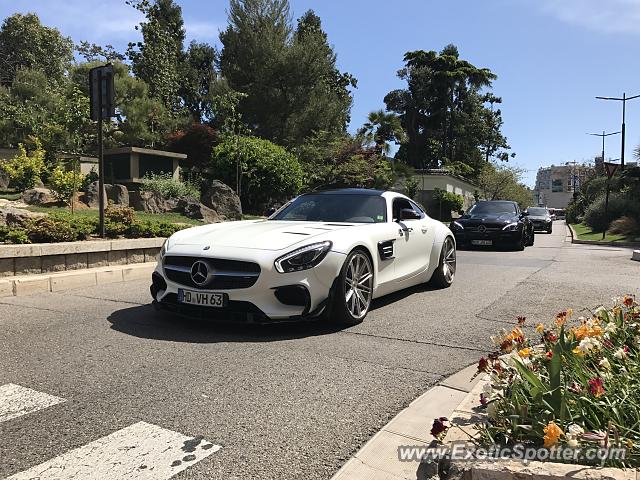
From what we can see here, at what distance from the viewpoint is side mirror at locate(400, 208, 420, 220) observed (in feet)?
21.6

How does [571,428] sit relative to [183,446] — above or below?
above

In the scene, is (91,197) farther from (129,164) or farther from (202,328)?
(202,328)

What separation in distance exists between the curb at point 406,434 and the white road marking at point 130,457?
72cm

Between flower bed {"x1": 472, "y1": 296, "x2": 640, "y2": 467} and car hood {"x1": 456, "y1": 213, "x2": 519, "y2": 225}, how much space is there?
1216 cm

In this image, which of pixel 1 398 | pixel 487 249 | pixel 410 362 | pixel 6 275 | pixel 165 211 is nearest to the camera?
pixel 1 398

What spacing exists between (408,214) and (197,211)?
401 inches

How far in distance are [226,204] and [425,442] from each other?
14.7 metres

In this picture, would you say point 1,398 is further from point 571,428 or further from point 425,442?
point 571,428

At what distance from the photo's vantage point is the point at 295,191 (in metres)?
20.5

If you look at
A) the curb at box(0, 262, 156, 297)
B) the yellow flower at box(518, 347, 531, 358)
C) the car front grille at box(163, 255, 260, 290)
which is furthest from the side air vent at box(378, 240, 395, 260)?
the curb at box(0, 262, 156, 297)

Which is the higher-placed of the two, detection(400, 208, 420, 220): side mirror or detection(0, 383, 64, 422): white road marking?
detection(400, 208, 420, 220): side mirror

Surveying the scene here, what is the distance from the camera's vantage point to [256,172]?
19578 millimetres

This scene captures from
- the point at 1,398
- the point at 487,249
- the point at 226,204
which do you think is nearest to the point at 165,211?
the point at 226,204

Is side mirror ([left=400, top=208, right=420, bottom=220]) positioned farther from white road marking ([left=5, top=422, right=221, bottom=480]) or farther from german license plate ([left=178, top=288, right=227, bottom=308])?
white road marking ([left=5, top=422, right=221, bottom=480])
